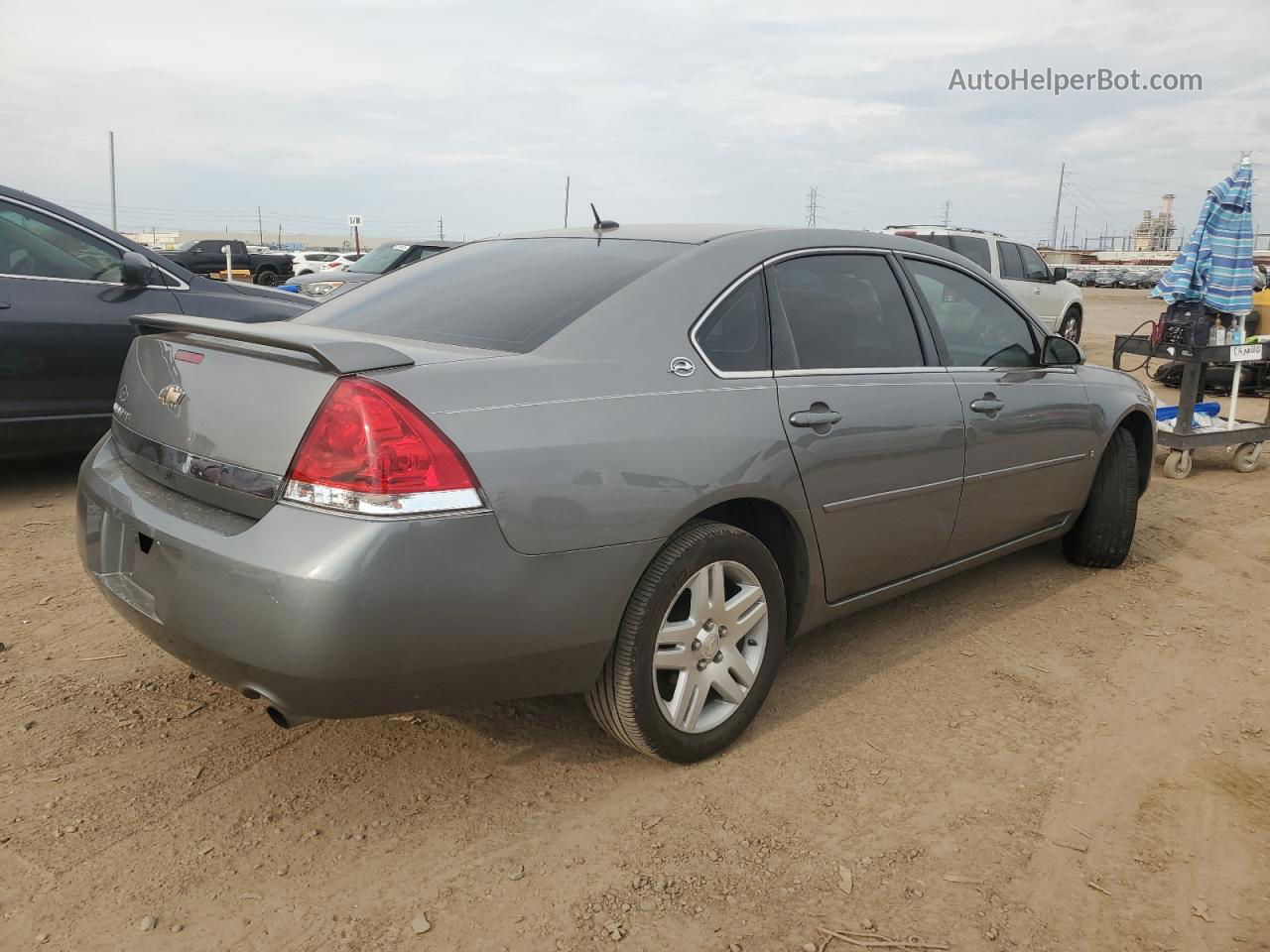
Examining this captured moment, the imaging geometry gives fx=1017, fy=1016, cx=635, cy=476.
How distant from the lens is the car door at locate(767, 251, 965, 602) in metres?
3.12

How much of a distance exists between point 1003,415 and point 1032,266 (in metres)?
13.2

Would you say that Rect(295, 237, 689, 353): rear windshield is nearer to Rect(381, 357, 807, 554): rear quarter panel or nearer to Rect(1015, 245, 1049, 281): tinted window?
Rect(381, 357, 807, 554): rear quarter panel

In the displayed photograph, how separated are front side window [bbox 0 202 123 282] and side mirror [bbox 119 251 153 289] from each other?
9 centimetres

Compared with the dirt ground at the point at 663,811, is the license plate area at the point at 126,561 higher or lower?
higher

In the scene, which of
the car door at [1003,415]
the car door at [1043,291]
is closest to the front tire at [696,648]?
the car door at [1003,415]

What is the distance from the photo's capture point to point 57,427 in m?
5.37

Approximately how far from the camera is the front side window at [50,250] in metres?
5.30

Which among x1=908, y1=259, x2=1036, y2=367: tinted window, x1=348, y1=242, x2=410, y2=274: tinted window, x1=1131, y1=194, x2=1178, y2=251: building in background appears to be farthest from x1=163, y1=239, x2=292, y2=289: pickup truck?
x1=1131, y1=194, x2=1178, y2=251: building in background

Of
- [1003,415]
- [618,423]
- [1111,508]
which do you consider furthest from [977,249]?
[618,423]

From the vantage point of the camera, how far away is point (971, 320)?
13.3 feet

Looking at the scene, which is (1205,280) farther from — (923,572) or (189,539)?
(189,539)

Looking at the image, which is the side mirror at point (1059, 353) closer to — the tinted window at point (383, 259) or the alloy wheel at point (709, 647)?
the alloy wheel at point (709, 647)

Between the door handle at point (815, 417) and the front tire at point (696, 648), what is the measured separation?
0.39 meters

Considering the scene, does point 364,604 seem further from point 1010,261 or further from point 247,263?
point 247,263
